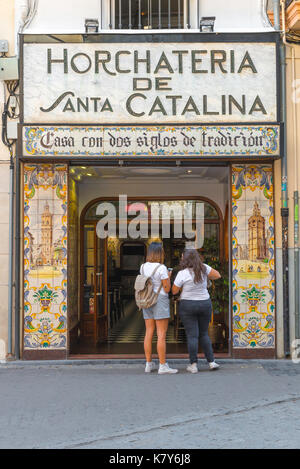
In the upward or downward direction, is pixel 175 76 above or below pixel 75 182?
above

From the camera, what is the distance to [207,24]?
352 inches

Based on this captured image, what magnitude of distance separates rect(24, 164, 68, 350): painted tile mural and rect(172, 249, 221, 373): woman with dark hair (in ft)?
6.28

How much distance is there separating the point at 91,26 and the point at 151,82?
4.20ft

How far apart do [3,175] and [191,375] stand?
4130mm

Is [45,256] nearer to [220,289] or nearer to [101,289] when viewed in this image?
[101,289]

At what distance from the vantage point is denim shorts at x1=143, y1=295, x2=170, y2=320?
26.9 feet

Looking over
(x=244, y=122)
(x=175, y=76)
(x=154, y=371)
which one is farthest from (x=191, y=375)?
(x=175, y=76)

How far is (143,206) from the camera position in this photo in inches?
457

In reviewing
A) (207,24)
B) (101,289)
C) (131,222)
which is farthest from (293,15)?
(101,289)

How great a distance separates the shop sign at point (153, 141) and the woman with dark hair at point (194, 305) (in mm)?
1590

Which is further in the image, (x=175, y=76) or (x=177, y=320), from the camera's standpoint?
(x=177, y=320)

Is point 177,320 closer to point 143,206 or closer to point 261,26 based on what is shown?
point 143,206

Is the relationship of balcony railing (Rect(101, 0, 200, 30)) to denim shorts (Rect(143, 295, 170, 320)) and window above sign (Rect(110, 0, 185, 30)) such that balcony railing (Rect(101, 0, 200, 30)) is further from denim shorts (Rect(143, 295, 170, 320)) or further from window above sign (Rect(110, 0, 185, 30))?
denim shorts (Rect(143, 295, 170, 320))
